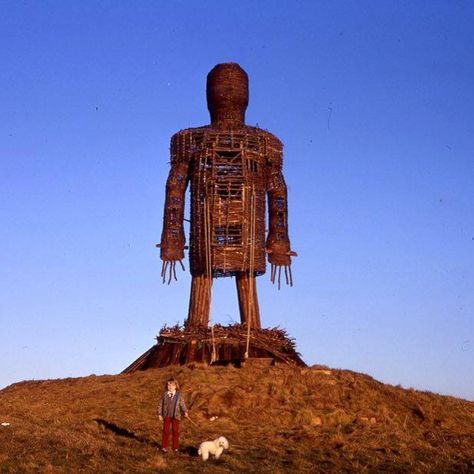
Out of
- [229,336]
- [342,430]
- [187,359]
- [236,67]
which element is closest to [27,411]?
[187,359]

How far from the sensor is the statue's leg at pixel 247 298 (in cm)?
2664

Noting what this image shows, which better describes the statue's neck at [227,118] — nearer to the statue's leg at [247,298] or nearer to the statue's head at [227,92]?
the statue's head at [227,92]

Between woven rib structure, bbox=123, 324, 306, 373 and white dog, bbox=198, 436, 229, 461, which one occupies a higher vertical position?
woven rib structure, bbox=123, 324, 306, 373

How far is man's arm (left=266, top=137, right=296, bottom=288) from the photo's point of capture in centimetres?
2754

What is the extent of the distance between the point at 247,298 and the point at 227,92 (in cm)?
796

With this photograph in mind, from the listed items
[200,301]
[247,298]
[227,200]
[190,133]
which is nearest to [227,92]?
[190,133]

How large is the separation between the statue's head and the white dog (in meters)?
16.4

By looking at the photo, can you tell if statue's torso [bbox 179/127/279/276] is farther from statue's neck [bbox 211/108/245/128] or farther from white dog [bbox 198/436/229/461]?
white dog [bbox 198/436/229/461]

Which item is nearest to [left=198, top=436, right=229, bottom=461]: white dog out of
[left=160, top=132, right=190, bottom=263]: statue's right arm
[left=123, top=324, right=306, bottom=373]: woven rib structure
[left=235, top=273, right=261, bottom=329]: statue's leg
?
[left=123, top=324, right=306, bottom=373]: woven rib structure

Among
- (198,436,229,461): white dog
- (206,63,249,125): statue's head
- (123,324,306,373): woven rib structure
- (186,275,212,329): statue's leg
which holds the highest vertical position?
(206,63,249,125): statue's head

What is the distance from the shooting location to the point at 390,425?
63.5 ft

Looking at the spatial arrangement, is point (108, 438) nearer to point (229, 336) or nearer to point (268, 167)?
point (229, 336)

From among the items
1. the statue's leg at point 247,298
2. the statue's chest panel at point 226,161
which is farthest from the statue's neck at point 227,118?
the statue's leg at point 247,298

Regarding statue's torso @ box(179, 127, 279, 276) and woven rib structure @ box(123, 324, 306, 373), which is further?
statue's torso @ box(179, 127, 279, 276)
